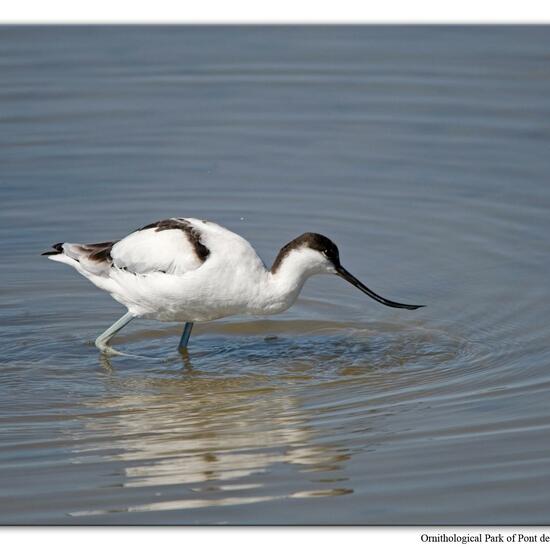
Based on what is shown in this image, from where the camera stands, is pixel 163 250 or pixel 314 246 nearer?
pixel 314 246

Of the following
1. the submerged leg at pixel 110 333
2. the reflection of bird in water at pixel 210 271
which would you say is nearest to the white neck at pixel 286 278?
the reflection of bird in water at pixel 210 271

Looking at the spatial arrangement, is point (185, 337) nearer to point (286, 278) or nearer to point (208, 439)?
point (286, 278)

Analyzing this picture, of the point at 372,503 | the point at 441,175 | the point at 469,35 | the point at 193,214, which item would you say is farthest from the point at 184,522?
the point at 469,35

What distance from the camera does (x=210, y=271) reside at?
8.45 m

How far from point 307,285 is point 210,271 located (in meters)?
Result: 2.23

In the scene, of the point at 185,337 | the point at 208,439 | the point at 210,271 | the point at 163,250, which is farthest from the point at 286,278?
the point at 208,439

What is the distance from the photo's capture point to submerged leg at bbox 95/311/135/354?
915cm

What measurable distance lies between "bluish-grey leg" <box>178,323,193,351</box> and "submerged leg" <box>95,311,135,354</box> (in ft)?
1.28

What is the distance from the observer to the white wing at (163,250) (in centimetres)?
852

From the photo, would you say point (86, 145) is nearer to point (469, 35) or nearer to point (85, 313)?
point (85, 313)

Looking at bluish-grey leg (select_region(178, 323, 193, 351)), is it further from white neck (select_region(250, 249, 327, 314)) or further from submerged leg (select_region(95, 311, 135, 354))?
white neck (select_region(250, 249, 327, 314))

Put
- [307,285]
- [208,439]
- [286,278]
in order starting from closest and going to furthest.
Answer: [208,439] → [286,278] → [307,285]

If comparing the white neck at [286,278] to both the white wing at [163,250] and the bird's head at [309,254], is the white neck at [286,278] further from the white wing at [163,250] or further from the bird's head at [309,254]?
the white wing at [163,250]

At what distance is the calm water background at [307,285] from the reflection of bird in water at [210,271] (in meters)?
0.52
